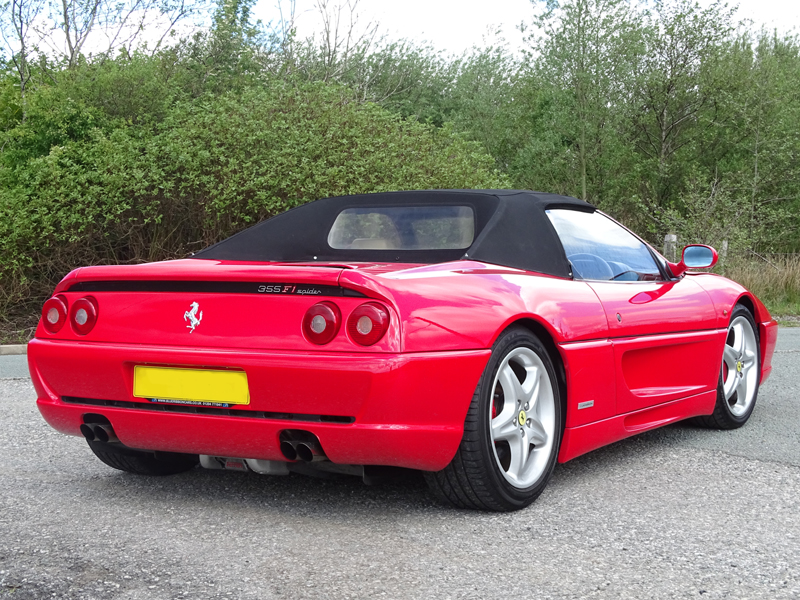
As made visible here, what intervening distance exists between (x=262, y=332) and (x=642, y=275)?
2291 millimetres

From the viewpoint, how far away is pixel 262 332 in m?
3.20

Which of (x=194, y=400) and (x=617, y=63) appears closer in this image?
(x=194, y=400)

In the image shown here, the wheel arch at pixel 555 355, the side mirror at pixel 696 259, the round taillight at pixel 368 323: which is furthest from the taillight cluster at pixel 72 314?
the side mirror at pixel 696 259

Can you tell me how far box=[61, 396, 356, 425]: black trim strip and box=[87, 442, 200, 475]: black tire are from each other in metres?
0.46

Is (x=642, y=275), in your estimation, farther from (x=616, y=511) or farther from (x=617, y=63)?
(x=617, y=63)

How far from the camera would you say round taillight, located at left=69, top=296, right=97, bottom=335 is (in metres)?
3.52

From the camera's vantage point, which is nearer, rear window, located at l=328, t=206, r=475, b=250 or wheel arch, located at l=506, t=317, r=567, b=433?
wheel arch, located at l=506, t=317, r=567, b=433

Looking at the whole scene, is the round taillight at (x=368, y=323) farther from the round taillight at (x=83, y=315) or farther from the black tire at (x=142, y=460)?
the black tire at (x=142, y=460)

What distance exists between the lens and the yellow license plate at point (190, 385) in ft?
10.5

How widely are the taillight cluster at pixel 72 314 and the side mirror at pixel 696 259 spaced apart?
2999 millimetres

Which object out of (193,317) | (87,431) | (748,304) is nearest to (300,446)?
A: (193,317)

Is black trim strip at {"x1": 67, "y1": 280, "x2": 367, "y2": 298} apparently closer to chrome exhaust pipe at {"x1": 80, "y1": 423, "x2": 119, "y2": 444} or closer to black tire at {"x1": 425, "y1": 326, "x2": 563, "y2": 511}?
chrome exhaust pipe at {"x1": 80, "y1": 423, "x2": 119, "y2": 444}

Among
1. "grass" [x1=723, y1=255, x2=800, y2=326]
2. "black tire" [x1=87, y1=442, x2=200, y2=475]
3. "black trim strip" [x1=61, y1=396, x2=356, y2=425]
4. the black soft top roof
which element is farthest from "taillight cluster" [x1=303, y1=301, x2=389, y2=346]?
"grass" [x1=723, y1=255, x2=800, y2=326]

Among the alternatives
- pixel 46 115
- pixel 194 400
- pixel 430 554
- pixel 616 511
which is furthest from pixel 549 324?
pixel 46 115
